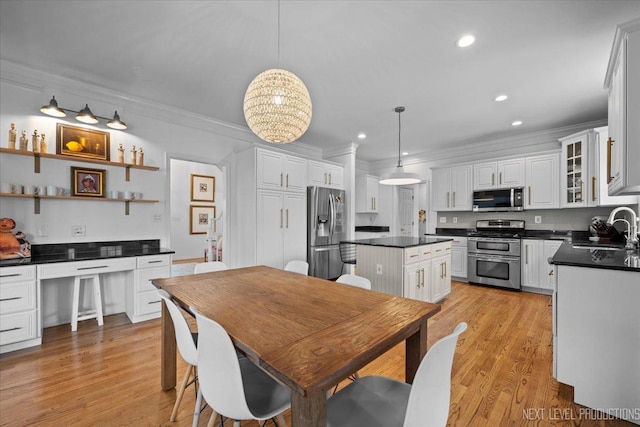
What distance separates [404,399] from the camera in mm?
1109

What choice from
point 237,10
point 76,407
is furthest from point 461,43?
point 76,407

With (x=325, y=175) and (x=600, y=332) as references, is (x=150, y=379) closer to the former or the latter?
(x=600, y=332)

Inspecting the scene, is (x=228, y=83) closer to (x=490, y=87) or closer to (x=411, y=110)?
(x=411, y=110)

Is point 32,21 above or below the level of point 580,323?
above

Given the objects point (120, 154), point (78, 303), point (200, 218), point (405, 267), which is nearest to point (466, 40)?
point (405, 267)

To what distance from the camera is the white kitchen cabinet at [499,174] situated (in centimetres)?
460

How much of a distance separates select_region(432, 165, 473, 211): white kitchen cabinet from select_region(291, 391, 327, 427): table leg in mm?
5197

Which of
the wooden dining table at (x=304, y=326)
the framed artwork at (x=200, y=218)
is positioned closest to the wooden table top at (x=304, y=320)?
the wooden dining table at (x=304, y=326)

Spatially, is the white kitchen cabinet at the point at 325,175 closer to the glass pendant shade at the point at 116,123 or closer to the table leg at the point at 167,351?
the glass pendant shade at the point at 116,123

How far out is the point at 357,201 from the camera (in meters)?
6.55

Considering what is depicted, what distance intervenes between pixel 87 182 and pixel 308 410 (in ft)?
12.0

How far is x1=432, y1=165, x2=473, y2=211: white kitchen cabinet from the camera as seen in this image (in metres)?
5.12

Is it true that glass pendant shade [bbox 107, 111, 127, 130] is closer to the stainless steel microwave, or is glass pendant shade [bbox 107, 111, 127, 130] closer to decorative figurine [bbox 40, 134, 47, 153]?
decorative figurine [bbox 40, 134, 47, 153]

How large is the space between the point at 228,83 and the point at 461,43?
7.68 ft
